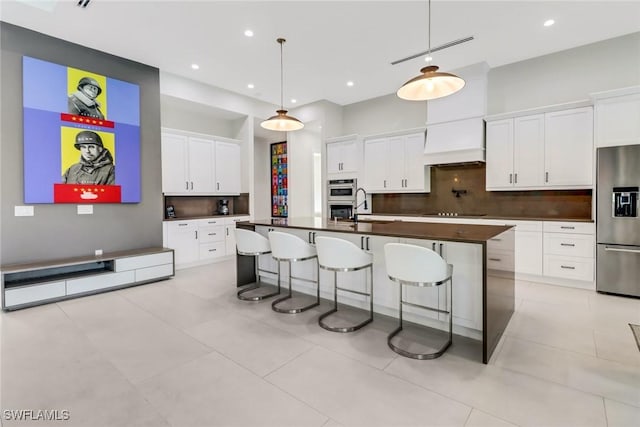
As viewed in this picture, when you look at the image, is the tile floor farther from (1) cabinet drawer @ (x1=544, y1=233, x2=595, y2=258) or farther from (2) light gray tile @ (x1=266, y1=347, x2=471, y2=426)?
(1) cabinet drawer @ (x1=544, y1=233, x2=595, y2=258)

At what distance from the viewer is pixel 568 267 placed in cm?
398

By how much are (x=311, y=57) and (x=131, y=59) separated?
2.81 metres

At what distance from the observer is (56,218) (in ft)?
13.3

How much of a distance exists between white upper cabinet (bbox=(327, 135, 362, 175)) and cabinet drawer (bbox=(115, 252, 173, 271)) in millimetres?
3672

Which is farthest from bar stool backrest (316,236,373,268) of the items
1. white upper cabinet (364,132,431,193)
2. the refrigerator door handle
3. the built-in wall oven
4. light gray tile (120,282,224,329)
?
the built-in wall oven

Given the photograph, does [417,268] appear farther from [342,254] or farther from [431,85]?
[431,85]

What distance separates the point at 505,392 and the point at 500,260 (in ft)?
3.44

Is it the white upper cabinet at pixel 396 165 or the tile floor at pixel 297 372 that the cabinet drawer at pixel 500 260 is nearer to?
the tile floor at pixel 297 372

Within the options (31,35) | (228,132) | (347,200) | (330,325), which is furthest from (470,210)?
(31,35)

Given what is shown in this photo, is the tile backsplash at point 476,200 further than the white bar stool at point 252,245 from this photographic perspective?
Yes

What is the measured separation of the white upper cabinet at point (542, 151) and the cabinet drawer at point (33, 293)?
245 inches

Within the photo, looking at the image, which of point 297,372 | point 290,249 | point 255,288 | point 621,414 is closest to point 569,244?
point 621,414

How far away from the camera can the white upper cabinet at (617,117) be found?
3590mm

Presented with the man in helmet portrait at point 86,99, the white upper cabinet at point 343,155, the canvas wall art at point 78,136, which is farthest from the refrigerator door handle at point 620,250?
the man in helmet portrait at point 86,99
